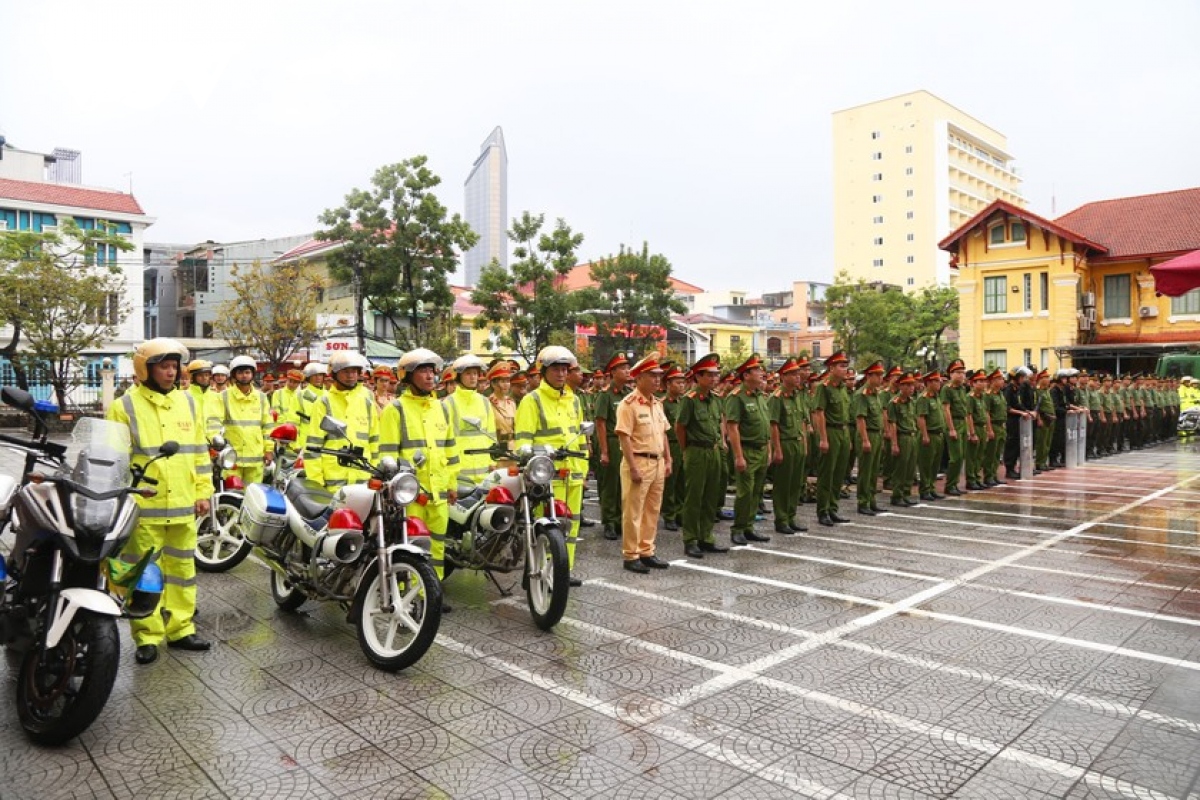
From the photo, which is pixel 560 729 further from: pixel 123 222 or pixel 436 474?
pixel 123 222

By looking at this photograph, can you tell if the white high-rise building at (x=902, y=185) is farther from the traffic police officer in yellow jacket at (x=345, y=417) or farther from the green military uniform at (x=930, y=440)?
the traffic police officer in yellow jacket at (x=345, y=417)

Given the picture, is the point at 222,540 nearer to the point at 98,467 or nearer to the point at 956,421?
the point at 98,467

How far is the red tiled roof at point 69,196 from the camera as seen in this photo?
34125 millimetres

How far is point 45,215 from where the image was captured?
3453 cm

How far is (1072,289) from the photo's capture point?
31766 millimetres

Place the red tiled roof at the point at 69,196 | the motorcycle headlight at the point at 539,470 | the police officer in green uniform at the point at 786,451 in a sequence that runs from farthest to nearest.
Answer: the red tiled roof at the point at 69,196 → the police officer in green uniform at the point at 786,451 → the motorcycle headlight at the point at 539,470

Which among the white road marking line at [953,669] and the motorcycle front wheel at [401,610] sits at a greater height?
the motorcycle front wheel at [401,610]

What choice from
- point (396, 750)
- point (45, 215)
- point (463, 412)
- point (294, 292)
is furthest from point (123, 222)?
point (396, 750)

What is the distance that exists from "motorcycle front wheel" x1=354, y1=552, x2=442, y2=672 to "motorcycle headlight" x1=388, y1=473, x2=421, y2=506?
305mm

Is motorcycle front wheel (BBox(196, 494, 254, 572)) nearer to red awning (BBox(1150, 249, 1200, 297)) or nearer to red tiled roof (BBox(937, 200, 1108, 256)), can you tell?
red awning (BBox(1150, 249, 1200, 297))

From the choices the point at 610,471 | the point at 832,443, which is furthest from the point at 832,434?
the point at 610,471

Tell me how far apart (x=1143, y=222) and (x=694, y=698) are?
3717 centimetres

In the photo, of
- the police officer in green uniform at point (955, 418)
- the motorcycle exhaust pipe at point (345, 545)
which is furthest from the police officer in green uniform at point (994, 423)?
the motorcycle exhaust pipe at point (345, 545)

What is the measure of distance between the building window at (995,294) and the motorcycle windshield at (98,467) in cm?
3444
